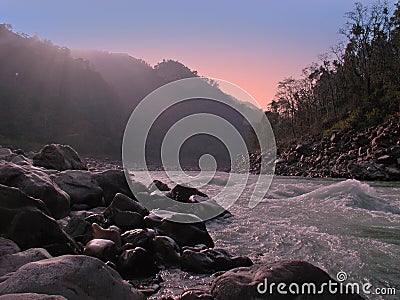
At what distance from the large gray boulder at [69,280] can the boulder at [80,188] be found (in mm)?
6038

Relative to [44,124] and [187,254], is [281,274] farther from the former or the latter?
[44,124]

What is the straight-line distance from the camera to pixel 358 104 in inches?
1661

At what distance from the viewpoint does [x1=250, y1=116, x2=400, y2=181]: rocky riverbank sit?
22.8 meters

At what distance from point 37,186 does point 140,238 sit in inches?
109

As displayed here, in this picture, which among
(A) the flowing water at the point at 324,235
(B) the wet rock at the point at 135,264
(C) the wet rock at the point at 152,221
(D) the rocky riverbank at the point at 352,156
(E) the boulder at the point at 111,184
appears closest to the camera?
(B) the wet rock at the point at 135,264

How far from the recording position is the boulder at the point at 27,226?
15.6 feet

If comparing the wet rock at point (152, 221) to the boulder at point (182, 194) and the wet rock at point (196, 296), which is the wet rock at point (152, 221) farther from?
the boulder at point (182, 194)

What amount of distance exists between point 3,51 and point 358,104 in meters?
92.7

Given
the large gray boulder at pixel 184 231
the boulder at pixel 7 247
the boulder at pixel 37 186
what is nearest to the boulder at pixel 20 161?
the boulder at pixel 37 186

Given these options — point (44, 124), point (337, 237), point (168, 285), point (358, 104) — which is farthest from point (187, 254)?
point (44, 124)

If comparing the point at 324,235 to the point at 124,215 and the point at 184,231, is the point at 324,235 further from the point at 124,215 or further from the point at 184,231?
the point at 124,215

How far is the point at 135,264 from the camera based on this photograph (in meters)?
5.12

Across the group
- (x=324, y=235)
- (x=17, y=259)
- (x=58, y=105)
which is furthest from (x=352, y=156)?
(x=58, y=105)

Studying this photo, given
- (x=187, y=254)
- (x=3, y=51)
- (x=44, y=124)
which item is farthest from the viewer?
(x=3, y=51)
